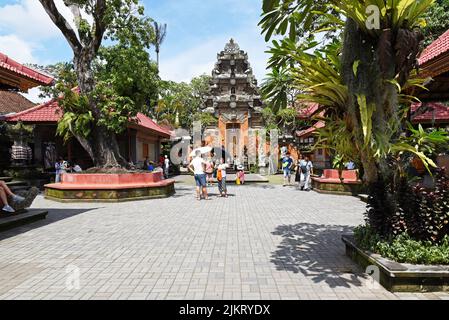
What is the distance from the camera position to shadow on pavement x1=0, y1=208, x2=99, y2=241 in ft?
21.8

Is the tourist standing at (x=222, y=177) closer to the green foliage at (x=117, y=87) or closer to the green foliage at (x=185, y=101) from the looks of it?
the green foliage at (x=117, y=87)

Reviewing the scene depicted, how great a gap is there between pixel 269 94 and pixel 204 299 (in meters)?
3.07

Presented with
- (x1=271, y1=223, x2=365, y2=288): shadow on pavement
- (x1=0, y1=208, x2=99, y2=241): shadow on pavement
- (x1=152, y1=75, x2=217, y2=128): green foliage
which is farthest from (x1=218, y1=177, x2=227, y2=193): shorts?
(x1=152, y1=75, x2=217, y2=128): green foliage

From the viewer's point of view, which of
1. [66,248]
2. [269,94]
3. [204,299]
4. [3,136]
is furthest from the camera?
[3,136]

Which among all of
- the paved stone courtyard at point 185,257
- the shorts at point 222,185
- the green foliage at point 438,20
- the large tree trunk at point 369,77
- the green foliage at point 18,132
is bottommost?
the paved stone courtyard at point 185,257

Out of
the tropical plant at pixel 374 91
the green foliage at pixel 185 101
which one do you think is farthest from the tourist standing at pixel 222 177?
the green foliage at pixel 185 101

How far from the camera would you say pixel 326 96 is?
13.8 feet

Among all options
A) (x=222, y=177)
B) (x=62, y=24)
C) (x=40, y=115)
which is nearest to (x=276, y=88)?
(x=222, y=177)

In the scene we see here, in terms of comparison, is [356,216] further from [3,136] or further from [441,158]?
[3,136]

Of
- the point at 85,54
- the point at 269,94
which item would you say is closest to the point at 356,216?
the point at 269,94

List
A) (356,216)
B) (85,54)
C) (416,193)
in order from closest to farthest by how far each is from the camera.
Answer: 1. (416,193)
2. (356,216)
3. (85,54)

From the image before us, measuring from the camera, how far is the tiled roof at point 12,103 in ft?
74.4

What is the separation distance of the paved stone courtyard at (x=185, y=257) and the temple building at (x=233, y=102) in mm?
24447

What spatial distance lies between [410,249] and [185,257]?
123 inches
